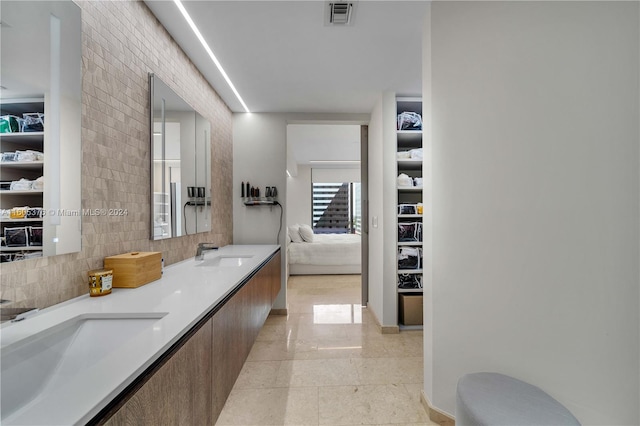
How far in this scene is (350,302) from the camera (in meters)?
4.12

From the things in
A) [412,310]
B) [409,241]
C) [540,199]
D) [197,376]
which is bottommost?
[412,310]

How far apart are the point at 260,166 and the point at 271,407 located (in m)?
2.62

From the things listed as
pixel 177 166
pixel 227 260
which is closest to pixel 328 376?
pixel 227 260

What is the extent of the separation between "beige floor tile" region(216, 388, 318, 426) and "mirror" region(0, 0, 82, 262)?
4.51 ft

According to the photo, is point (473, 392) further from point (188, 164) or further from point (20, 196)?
point (188, 164)

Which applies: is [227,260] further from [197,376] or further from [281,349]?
[197,376]

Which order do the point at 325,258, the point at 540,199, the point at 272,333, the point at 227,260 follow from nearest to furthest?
1. the point at 540,199
2. the point at 227,260
3. the point at 272,333
4. the point at 325,258

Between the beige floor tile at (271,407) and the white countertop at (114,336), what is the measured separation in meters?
0.92

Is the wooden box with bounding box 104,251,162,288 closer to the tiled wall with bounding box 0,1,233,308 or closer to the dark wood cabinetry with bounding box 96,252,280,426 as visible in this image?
the tiled wall with bounding box 0,1,233,308

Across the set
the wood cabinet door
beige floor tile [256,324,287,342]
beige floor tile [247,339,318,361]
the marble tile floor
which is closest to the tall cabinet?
the marble tile floor

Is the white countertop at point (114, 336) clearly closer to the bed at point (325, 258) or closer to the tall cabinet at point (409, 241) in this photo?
the tall cabinet at point (409, 241)

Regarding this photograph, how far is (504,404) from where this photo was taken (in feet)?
4.21

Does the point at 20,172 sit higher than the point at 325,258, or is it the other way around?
the point at 20,172

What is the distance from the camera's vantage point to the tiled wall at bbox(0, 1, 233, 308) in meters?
1.14
